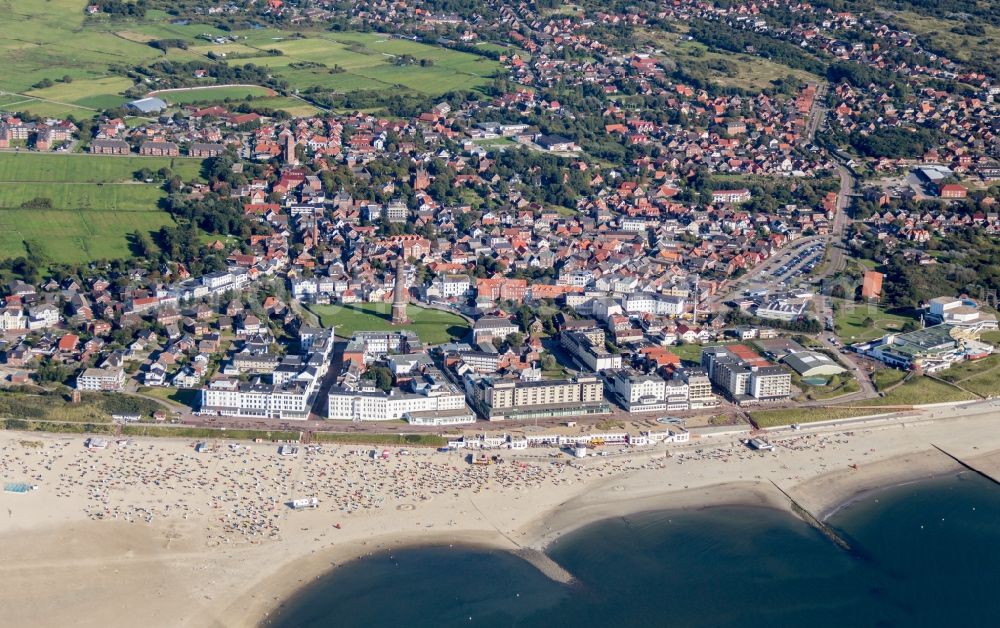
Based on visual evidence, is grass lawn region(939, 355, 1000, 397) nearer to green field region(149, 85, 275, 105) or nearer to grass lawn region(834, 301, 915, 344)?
grass lawn region(834, 301, 915, 344)

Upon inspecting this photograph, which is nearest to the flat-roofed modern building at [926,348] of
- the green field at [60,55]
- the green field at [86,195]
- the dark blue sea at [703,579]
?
the dark blue sea at [703,579]

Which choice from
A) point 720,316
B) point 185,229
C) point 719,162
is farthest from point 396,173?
point 720,316

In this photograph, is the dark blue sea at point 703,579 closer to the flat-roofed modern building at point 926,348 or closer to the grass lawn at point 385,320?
the flat-roofed modern building at point 926,348

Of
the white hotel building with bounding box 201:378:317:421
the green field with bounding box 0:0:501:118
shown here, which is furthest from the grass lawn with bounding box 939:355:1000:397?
the green field with bounding box 0:0:501:118

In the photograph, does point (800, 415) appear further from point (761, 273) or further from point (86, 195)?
point (86, 195)

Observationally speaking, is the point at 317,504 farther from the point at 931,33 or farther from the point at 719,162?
the point at 931,33

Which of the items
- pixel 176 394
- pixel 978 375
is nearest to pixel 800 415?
pixel 978 375
